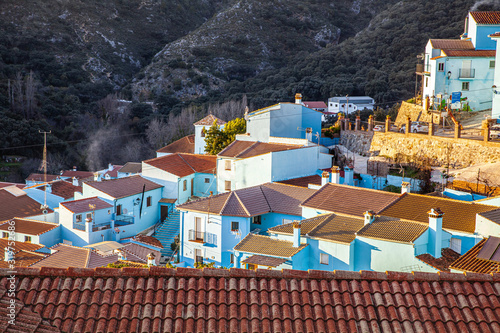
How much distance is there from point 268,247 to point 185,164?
15288 millimetres

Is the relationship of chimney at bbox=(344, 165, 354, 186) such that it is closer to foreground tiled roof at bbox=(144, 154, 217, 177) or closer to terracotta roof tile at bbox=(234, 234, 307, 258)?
terracotta roof tile at bbox=(234, 234, 307, 258)

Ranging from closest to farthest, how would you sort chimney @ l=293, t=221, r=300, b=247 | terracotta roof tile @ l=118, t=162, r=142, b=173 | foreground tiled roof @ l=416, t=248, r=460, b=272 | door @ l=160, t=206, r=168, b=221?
foreground tiled roof @ l=416, t=248, r=460, b=272 < chimney @ l=293, t=221, r=300, b=247 < door @ l=160, t=206, r=168, b=221 < terracotta roof tile @ l=118, t=162, r=142, b=173

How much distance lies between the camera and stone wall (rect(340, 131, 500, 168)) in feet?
78.7

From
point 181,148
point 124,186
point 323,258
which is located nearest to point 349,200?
point 323,258

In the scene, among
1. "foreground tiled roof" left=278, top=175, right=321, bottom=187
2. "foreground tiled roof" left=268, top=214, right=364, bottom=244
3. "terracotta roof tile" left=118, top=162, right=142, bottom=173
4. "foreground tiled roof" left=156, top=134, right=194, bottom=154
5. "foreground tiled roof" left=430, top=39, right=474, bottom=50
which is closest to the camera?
"foreground tiled roof" left=268, top=214, right=364, bottom=244

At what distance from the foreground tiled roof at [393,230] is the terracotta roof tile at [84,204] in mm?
14833

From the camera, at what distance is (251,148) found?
96.1 feet

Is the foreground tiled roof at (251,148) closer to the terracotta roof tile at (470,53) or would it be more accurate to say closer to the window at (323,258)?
the terracotta roof tile at (470,53)

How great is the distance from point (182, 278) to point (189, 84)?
66.5 meters

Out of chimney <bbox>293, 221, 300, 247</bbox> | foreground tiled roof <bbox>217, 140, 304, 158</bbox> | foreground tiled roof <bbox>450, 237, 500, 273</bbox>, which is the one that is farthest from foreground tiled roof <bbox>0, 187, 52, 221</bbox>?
foreground tiled roof <bbox>450, 237, 500, 273</bbox>

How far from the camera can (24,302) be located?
6273mm

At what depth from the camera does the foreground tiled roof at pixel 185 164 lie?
3272 centimetres

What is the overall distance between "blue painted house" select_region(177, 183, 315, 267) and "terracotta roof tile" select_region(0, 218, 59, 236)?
7.47m

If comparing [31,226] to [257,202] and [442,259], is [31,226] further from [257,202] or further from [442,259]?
[442,259]
